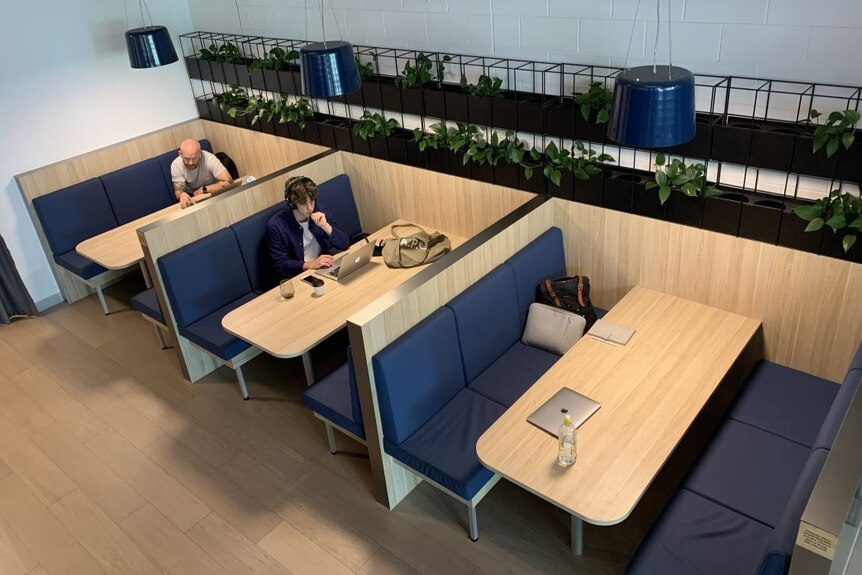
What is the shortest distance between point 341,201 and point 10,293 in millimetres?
2671

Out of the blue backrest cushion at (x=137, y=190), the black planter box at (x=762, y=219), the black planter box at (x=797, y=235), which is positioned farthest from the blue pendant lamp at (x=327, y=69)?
the blue backrest cushion at (x=137, y=190)

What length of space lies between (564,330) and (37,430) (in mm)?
3210

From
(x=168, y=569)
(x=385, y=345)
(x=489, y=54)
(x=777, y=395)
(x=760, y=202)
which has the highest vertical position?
(x=489, y=54)

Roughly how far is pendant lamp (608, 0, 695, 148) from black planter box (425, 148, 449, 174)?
6.92ft

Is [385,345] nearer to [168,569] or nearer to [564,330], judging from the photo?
[564,330]

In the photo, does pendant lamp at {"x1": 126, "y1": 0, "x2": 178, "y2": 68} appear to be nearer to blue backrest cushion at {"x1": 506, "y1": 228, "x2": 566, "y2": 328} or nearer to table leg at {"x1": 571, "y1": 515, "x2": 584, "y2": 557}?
blue backrest cushion at {"x1": 506, "y1": 228, "x2": 566, "y2": 328}

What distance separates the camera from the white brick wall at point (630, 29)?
2914mm

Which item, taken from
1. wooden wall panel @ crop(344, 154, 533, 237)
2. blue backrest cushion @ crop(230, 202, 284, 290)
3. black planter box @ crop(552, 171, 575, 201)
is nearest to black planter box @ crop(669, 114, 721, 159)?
black planter box @ crop(552, 171, 575, 201)

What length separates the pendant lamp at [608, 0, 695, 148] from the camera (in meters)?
2.36

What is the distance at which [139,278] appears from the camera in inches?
227

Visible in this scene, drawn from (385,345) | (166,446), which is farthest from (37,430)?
(385,345)

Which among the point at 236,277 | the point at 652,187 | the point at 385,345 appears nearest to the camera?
the point at 385,345

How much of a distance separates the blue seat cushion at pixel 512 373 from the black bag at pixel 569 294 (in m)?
0.28

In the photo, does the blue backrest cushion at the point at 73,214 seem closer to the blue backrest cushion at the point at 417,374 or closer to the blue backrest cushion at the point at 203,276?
the blue backrest cushion at the point at 203,276
